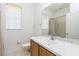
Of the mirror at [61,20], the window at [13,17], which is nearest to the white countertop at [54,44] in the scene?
the mirror at [61,20]

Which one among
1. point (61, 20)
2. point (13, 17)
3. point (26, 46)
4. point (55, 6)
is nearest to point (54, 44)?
point (61, 20)

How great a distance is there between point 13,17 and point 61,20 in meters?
0.79

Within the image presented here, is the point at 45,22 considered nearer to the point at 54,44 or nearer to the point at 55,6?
the point at 55,6

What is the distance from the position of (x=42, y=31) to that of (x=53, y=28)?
211 mm

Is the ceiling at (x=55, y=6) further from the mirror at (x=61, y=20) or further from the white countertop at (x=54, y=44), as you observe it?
the white countertop at (x=54, y=44)

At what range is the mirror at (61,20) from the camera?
59.3 inches

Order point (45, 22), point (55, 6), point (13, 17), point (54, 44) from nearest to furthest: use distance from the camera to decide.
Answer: point (54, 44), point (13, 17), point (55, 6), point (45, 22)

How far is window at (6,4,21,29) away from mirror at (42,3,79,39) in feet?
1.64

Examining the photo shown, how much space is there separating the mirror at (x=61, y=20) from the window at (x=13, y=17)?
50 cm

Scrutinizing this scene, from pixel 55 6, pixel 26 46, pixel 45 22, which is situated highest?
pixel 55 6

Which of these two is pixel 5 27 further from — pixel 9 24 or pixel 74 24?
pixel 74 24

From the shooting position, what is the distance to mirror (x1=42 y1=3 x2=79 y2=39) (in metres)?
1.50

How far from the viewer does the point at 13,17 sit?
160cm

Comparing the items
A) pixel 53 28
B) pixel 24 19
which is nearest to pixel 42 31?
pixel 53 28
